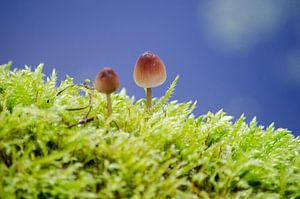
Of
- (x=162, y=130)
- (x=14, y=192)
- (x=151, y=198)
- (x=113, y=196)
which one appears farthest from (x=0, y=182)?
(x=162, y=130)

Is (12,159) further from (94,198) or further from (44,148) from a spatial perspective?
(94,198)

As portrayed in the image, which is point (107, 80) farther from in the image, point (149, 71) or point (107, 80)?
point (149, 71)

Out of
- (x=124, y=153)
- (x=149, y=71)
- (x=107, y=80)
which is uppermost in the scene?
(x=149, y=71)

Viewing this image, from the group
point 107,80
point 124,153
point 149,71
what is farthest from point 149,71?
point 124,153

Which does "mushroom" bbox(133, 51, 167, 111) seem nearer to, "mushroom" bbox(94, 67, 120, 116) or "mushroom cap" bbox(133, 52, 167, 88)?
"mushroom cap" bbox(133, 52, 167, 88)

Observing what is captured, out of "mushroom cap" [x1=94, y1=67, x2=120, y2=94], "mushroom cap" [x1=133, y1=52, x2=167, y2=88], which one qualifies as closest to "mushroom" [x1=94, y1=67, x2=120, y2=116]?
"mushroom cap" [x1=94, y1=67, x2=120, y2=94]

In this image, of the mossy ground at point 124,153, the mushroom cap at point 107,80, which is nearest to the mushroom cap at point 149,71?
the mossy ground at point 124,153
